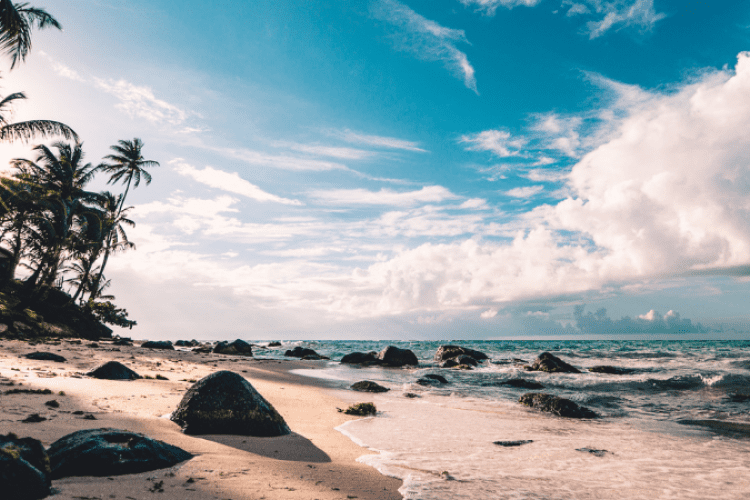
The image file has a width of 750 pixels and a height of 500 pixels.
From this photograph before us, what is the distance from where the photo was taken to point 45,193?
77.3 ft

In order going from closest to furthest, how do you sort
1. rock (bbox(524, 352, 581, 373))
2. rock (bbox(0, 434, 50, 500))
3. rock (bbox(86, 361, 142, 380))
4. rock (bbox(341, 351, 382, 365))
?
rock (bbox(0, 434, 50, 500)) → rock (bbox(86, 361, 142, 380)) → rock (bbox(524, 352, 581, 373)) → rock (bbox(341, 351, 382, 365))

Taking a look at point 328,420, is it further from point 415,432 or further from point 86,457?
point 86,457

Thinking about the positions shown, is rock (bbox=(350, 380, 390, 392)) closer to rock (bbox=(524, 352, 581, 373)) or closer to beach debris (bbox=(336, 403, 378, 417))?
beach debris (bbox=(336, 403, 378, 417))

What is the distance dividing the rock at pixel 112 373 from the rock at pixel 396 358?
57.4 feet

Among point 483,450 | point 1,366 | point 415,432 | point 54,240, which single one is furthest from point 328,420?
point 54,240

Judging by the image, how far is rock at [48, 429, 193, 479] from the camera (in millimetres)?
3596

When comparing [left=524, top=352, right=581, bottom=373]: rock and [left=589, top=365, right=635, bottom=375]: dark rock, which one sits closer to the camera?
[left=589, top=365, right=635, bottom=375]: dark rock

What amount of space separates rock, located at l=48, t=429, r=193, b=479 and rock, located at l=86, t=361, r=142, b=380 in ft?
20.9

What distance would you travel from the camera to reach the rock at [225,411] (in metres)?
5.72

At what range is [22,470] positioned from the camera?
2.92 meters

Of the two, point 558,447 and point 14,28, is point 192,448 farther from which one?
point 14,28

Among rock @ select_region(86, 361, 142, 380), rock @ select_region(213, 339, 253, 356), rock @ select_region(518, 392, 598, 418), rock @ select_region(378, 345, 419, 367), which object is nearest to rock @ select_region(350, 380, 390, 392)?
rock @ select_region(518, 392, 598, 418)

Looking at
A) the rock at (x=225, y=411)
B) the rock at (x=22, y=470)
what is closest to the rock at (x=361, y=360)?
the rock at (x=225, y=411)

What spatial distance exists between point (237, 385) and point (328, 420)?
2.72m
